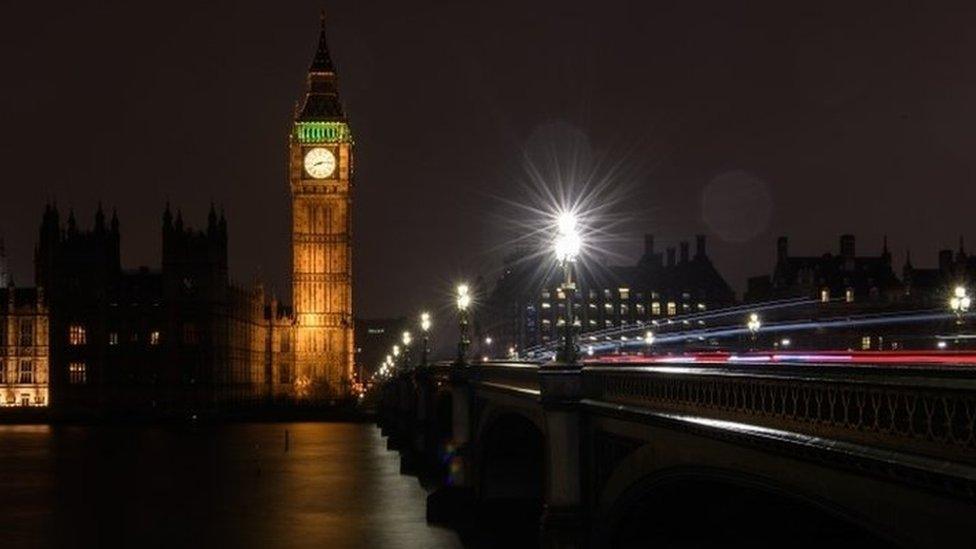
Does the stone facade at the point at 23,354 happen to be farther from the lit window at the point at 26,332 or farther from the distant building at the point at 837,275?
the distant building at the point at 837,275

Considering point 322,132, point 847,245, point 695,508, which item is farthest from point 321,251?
point 695,508

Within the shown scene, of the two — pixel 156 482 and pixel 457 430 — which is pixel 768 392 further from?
pixel 156 482

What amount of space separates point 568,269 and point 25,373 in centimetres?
12208

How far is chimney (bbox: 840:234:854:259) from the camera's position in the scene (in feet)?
412

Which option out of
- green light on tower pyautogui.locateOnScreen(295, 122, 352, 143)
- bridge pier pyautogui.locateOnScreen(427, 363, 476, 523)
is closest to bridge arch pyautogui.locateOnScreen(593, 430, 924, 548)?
bridge pier pyautogui.locateOnScreen(427, 363, 476, 523)

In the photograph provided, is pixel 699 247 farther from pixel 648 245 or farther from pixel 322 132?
pixel 322 132

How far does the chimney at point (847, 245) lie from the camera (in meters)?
126

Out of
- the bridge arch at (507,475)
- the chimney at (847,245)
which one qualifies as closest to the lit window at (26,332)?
the chimney at (847,245)

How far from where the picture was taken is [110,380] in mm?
140500

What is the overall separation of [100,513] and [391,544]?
1576 centimetres

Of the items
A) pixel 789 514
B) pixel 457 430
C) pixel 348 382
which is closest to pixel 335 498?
pixel 457 430

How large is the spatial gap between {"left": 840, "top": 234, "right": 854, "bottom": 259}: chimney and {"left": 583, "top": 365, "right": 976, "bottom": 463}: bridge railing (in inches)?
4246

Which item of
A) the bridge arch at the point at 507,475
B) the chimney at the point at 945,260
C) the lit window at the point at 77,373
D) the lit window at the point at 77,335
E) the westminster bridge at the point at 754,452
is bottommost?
the bridge arch at the point at 507,475

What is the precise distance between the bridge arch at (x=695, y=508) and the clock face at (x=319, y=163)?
481 ft
